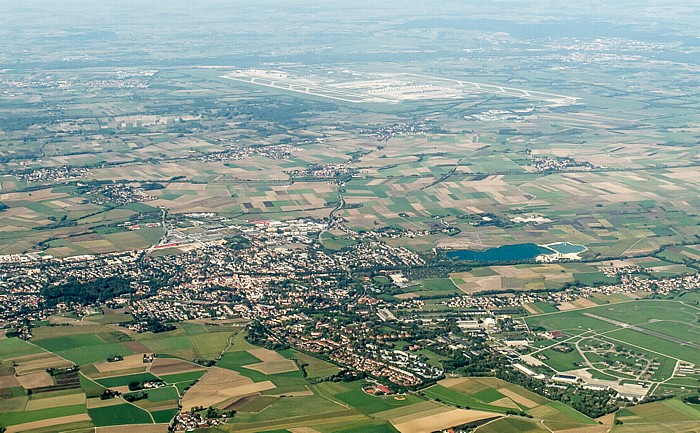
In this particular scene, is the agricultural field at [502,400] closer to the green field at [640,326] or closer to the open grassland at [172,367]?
the green field at [640,326]

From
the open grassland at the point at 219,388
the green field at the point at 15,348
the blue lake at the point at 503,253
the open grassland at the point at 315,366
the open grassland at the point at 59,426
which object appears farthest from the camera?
the blue lake at the point at 503,253

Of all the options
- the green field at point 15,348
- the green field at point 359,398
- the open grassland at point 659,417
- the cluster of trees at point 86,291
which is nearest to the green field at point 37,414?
the green field at point 15,348

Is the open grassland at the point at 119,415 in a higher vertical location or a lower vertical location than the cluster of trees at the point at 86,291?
higher

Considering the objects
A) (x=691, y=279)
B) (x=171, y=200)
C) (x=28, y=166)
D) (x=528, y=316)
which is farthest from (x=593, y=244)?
(x=28, y=166)

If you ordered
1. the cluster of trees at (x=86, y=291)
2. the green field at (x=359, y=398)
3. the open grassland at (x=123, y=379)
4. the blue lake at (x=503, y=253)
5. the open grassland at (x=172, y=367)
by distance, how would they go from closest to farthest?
1. the green field at (x=359, y=398)
2. the open grassland at (x=123, y=379)
3. the open grassland at (x=172, y=367)
4. the cluster of trees at (x=86, y=291)
5. the blue lake at (x=503, y=253)

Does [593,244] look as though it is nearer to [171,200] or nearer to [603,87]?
[171,200]

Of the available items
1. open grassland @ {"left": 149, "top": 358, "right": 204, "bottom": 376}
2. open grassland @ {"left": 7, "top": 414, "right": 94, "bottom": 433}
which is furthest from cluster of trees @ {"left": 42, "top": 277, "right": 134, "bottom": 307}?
open grassland @ {"left": 7, "top": 414, "right": 94, "bottom": 433}
